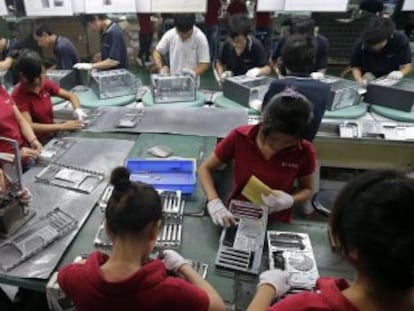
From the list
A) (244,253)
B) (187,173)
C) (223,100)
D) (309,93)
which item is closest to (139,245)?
(244,253)

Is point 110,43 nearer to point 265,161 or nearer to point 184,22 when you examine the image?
point 184,22

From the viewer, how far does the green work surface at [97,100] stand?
2.70 meters

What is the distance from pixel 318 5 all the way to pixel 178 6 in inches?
47.3

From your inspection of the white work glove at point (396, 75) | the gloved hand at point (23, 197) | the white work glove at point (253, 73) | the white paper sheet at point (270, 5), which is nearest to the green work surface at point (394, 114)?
the white work glove at point (396, 75)

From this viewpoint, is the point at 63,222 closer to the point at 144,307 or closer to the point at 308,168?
the point at 144,307

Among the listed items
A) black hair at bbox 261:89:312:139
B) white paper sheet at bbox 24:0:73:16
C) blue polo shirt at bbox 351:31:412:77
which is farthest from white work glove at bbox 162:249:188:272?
white paper sheet at bbox 24:0:73:16

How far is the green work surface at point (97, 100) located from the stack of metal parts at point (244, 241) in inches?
66.6

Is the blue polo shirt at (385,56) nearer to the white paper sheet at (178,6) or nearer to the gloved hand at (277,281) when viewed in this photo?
the white paper sheet at (178,6)

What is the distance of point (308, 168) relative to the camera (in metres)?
1.49

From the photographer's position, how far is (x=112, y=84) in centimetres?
281

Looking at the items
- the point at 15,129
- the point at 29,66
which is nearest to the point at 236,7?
the point at 29,66

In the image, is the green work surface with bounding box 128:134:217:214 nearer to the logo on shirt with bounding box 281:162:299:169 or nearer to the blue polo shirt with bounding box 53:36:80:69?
the logo on shirt with bounding box 281:162:299:169

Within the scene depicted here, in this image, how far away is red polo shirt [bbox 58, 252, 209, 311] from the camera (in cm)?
85

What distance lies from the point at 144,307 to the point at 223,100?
2.10 m
